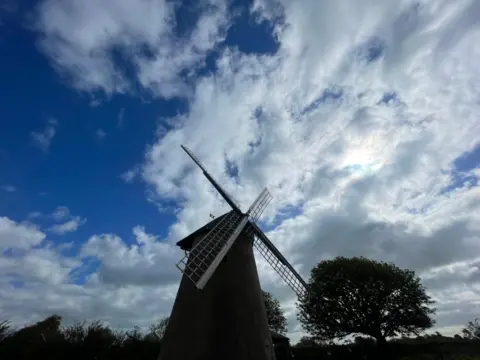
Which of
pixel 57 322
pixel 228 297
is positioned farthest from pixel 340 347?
pixel 57 322

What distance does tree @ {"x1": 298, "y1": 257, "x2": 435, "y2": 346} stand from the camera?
26188 millimetres

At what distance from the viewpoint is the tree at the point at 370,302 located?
26188mm

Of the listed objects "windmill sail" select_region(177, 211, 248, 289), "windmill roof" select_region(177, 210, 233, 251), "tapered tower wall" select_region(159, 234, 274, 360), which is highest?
"windmill roof" select_region(177, 210, 233, 251)

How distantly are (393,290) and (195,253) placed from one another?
63.9 ft

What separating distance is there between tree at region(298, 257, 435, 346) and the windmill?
12352 mm

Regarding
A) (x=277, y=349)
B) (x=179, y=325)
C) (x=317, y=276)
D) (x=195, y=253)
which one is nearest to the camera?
(x=179, y=325)

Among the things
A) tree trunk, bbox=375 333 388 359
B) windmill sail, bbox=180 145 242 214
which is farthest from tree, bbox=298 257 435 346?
windmill sail, bbox=180 145 242 214

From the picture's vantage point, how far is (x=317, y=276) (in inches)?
1131

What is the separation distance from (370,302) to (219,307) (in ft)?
58.1

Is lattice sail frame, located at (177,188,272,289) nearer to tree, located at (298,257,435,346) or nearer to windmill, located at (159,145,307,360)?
windmill, located at (159,145,307,360)

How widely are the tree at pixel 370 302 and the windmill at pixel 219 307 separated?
1235 cm

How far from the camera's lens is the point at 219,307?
13805 millimetres

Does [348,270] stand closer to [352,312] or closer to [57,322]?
[352,312]

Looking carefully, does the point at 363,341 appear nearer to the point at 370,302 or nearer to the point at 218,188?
the point at 370,302
